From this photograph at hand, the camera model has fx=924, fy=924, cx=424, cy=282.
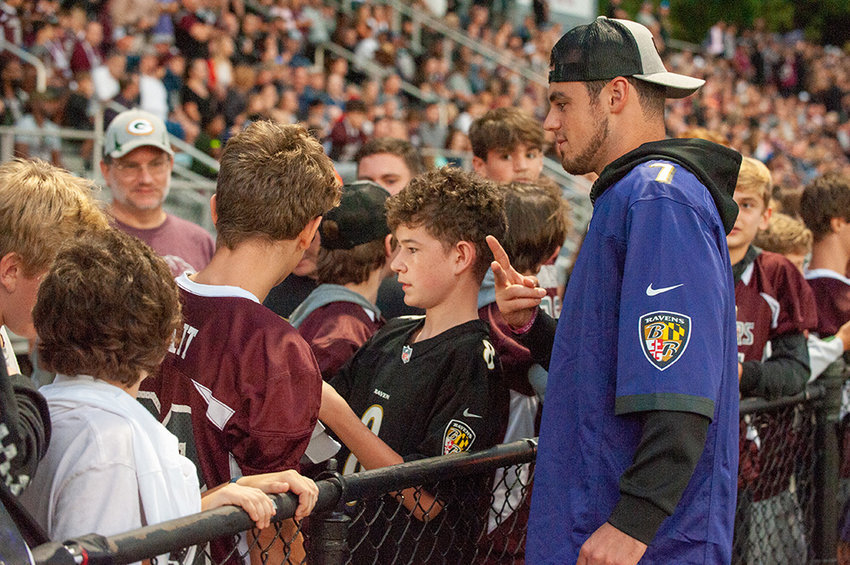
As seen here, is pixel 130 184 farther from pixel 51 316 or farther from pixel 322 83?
pixel 322 83

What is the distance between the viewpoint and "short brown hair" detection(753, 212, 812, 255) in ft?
14.6

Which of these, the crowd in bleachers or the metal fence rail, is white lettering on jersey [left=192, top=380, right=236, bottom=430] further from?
the crowd in bleachers

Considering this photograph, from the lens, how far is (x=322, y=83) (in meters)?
13.9

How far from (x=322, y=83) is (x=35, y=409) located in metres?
12.9

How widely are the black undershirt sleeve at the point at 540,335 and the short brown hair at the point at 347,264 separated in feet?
2.25

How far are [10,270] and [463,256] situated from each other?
3.81ft

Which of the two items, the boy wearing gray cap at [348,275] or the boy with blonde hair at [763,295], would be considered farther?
the boy with blonde hair at [763,295]

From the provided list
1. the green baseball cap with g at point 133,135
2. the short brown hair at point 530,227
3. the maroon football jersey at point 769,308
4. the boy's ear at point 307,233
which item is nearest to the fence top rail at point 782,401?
the maroon football jersey at point 769,308

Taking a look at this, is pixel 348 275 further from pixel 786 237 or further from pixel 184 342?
pixel 786 237

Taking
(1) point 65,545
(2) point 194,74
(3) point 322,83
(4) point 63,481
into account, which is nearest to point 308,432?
(4) point 63,481

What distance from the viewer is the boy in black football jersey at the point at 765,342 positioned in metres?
3.33

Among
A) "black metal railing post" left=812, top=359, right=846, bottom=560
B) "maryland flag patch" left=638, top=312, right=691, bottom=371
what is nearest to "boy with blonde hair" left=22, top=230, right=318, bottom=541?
"maryland flag patch" left=638, top=312, right=691, bottom=371

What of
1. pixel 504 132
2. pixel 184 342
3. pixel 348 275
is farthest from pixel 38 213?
pixel 504 132

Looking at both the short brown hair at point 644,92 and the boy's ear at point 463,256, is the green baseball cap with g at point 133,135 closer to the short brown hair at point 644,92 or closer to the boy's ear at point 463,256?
the boy's ear at point 463,256
